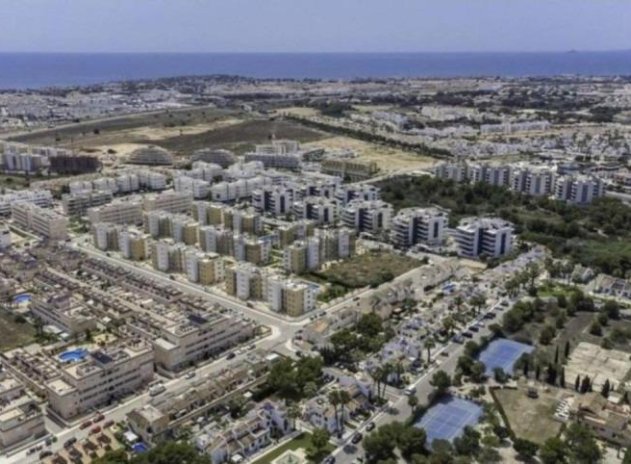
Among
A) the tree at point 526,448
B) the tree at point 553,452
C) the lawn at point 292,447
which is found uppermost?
the tree at point 553,452

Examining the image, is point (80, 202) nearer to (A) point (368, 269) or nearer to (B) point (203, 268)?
(B) point (203, 268)

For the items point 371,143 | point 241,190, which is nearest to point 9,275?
point 241,190

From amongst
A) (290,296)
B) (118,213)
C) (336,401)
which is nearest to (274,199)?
(118,213)

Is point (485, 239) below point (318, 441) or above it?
above

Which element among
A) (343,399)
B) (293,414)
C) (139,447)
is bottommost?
(139,447)

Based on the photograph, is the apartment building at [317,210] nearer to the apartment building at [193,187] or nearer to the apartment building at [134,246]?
the apartment building at [193,187]

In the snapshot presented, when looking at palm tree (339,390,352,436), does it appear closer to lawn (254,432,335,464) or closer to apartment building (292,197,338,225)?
lawn (254,432,335,464)

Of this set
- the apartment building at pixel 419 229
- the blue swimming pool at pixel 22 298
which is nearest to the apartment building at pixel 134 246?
the blue swimming pool at pixel 22 298
